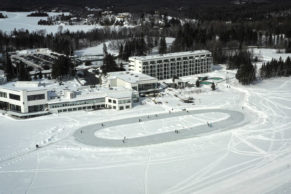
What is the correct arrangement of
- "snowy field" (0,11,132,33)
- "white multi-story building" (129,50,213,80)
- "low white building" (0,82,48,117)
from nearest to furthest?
"low white building" (0,82,48,117)
"white multi-story building" (129,50,213,80)
"snowy field" (0,11,132,33)

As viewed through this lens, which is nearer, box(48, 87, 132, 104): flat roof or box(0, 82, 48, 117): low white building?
box(0, 82, 48, 117): low white building

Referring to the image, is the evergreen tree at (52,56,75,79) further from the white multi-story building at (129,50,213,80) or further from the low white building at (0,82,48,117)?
the low white building at (0,82,48,117)

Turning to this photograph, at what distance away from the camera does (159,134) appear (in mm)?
23797

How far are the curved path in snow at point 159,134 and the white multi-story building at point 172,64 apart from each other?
34.5 feet

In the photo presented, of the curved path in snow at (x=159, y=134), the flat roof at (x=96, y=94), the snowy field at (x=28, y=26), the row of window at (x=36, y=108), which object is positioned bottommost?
the curved path in snow at (x=159, y=134)

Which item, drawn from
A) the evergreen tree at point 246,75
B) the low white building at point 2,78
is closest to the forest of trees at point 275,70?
the evergreen tree at point 246,75

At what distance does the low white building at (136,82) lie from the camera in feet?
107

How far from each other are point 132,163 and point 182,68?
21735mm

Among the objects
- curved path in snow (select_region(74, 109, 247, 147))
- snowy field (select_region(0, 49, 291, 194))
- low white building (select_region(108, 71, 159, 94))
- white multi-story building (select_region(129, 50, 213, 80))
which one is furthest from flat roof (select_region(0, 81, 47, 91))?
white multi-story building (select_region(129, 50, 213, 80))

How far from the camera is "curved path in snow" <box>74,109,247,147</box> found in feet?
73.9

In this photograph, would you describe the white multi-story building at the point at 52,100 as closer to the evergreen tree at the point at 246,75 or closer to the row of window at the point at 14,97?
the row of window at the point at 14,97

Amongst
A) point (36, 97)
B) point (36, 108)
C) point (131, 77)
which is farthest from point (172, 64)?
point (36, 108)

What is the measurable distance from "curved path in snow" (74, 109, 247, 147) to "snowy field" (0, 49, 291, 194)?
390 mm

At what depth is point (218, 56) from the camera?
46.5m
